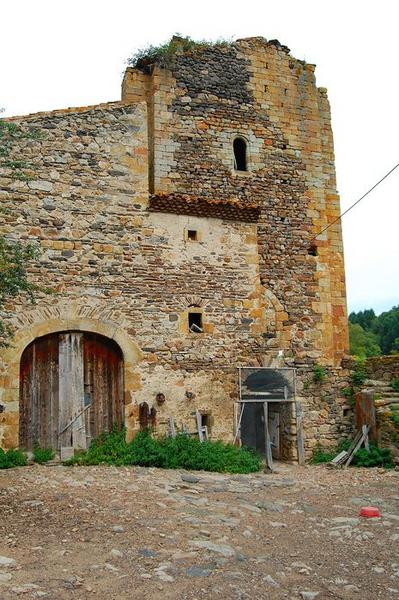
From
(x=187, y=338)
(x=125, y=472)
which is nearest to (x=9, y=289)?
(x=125, y=472)

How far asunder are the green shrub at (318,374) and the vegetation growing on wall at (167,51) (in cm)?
767

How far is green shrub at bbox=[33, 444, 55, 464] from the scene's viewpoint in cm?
980

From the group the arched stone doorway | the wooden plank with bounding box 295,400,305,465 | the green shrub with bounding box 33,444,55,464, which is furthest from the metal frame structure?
the green shrub with bounding box 33,444,55,464

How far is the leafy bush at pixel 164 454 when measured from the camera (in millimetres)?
9961

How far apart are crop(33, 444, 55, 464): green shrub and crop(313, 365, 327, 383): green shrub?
5.92 metres

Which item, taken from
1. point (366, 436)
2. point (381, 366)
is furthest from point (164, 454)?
point (381, 366)

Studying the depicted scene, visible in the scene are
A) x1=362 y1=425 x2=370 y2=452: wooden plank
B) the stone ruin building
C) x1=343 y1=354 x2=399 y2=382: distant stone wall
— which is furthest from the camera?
x1=343 y1=354 x2=399 y2=382: distant stone wall

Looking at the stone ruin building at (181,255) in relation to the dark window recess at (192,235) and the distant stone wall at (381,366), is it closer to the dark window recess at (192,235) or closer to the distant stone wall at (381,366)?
the dark window recess at (192,235)

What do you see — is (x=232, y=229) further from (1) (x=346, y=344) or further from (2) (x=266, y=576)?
(2) (x=266, y=576)

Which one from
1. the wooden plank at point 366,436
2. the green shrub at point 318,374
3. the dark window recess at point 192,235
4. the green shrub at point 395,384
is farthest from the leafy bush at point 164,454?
the dark window recess at point 192,235

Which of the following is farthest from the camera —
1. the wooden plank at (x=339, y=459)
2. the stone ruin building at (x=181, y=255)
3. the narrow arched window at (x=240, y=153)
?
the narrow arched window at (x=240, y=153)

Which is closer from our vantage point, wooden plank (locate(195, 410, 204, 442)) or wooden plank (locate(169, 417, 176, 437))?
wooden plank (locate(169, 417, 176, 437))

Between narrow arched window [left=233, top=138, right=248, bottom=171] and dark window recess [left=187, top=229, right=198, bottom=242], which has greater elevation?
narrow arched window [left=233, top=138, right=248, bottom=171]

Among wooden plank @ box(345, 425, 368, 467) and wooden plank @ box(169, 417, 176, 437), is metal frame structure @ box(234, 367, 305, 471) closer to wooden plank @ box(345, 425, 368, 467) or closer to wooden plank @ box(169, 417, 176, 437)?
wooden plank @ box(345, 425, 368, 467)
